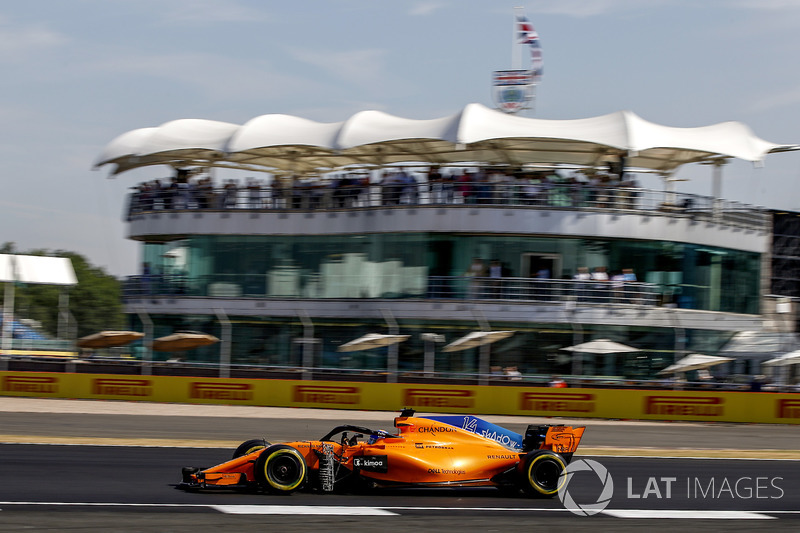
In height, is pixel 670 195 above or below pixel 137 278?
above

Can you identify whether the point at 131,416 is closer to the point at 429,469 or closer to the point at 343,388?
the point at 343,388

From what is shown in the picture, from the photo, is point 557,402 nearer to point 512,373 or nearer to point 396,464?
point 512,373

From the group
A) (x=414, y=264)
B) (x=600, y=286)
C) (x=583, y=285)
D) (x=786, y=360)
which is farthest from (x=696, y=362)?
(x=414, y=264)

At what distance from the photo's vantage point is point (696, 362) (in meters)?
24.4

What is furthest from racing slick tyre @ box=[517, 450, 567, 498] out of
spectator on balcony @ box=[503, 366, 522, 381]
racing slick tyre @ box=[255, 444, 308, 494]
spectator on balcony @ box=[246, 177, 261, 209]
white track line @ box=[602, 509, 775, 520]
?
spectator on balcony @ box=[246, 177, 261, 209]

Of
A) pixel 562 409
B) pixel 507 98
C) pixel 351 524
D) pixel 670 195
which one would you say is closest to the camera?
pixel 351 524

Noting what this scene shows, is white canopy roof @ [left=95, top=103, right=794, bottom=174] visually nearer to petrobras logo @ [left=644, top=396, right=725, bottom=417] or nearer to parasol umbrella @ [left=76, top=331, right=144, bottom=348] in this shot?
parasol umbrella @ [left=76, top=331, right=144, bottom=348]

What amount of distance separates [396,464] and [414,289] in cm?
1890

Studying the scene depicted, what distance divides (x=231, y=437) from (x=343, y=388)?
6.90m

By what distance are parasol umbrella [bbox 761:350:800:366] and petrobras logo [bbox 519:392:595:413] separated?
4.47 metres

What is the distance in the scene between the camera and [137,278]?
33281 millimetres

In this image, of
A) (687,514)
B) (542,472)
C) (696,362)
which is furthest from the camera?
(696,362)

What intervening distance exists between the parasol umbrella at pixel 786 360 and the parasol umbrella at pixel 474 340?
6.84 meters

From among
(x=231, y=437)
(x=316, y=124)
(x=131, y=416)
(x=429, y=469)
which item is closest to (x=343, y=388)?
(x=131, y=416)
